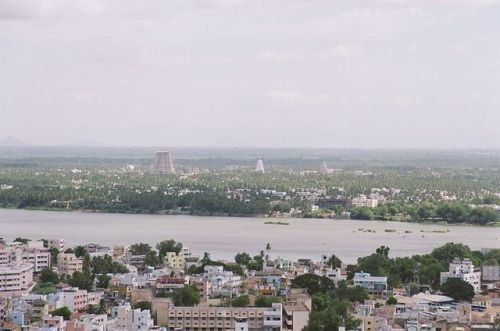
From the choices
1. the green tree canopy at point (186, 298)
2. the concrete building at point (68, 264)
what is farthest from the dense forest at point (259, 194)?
the green tree canopy at point (186, 298)

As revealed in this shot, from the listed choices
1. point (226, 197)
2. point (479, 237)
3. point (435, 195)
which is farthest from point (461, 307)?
point (435, 195)

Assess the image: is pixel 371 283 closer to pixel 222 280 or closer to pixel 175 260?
pixel 222 280

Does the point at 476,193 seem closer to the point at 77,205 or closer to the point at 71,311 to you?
the point at 77,205

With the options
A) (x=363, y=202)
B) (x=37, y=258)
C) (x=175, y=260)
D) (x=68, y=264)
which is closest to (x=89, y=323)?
(x=68, y=264)

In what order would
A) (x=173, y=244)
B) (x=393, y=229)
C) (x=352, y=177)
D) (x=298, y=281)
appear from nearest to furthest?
(x=298, y=281) → (x=173, y=244) → (x=393, y=229) → (x=352, y=177)

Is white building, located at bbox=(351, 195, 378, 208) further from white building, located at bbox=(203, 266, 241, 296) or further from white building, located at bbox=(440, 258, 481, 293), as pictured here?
white building, located at bbox=(203, 266, 241, 296)

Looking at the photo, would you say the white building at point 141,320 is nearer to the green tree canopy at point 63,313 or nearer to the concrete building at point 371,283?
the green tree canopy at point 63,313
